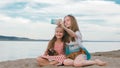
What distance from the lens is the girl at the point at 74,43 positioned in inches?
389

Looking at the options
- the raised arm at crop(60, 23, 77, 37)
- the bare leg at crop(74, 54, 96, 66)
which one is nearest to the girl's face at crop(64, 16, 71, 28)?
the raised arm at crop(60, 23, 77, 37)

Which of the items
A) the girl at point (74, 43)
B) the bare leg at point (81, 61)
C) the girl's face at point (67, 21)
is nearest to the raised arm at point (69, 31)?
the girl at point (74, 43)

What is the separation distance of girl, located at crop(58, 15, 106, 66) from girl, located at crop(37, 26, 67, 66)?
0.50ft

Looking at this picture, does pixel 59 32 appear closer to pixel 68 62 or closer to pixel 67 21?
pixel 67 21

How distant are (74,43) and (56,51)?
0.49m

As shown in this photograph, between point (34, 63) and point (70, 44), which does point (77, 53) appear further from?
point (34, 63)

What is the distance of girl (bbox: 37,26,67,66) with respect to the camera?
1010cm

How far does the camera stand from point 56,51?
10148mm

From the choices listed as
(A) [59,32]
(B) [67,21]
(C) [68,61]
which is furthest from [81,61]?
(B) [67,21]

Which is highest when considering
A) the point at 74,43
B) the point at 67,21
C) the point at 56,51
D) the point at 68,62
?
the point at 67,21

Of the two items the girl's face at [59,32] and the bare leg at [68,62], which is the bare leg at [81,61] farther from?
the girl's face at [59,32]

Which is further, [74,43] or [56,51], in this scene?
[56,51]

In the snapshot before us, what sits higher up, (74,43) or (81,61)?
(74,43)

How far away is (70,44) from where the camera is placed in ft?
32.7
